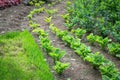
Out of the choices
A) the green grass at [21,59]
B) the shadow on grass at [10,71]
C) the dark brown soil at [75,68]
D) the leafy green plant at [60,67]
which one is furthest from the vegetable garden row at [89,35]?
the shadow on grass at [10,71]

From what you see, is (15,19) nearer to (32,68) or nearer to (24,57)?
(24,57)

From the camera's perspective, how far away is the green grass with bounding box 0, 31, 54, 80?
5.79m

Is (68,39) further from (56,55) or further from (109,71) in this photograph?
(109,71)

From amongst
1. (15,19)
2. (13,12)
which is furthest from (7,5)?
(15,19)

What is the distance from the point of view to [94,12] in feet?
29.5

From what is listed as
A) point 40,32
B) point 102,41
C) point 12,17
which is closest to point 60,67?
point 102,41

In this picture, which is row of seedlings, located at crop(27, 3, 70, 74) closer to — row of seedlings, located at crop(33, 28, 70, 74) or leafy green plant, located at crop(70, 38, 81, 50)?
row of seedlings, located at crop(33, 28, 70, 74)

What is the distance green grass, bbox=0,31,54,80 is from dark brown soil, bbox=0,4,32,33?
0.71 m

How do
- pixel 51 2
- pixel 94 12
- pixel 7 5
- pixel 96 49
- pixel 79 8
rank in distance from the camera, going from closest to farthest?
pixel 96 49, pixel 94 12, pixel 79 8, pixel 7 5, pixel 51 2

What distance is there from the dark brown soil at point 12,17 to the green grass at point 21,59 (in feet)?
2.33

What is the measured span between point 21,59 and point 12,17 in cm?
340

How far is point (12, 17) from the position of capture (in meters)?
9.58

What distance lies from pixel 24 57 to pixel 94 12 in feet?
11.0

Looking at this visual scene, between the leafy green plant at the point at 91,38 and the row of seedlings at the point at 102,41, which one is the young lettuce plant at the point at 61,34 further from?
the leafy green plant at the point at 91,38
